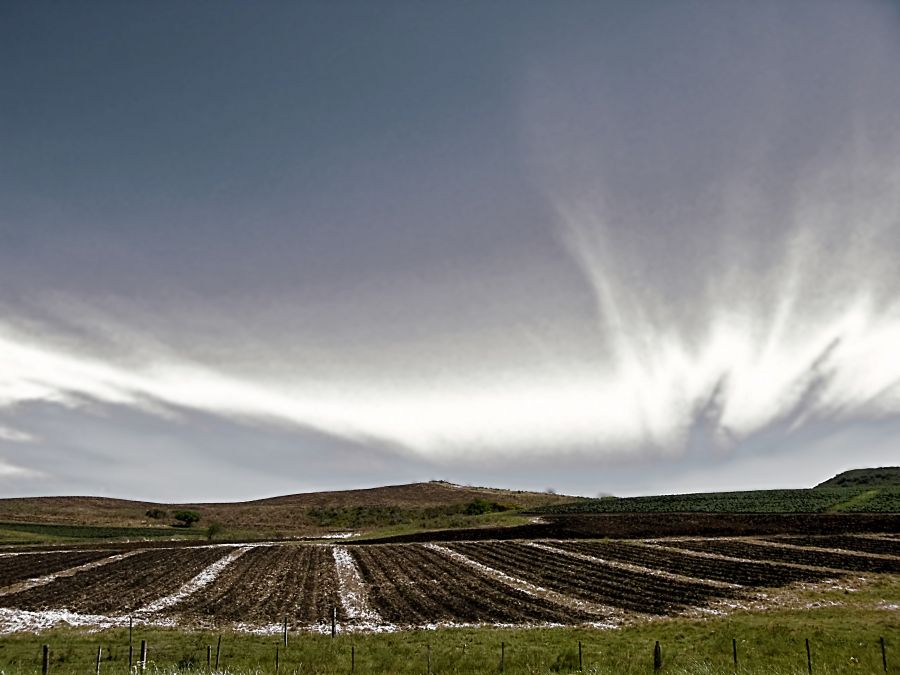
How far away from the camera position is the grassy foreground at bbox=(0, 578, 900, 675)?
25641 mm

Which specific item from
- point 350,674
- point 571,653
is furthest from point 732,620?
point 350,674

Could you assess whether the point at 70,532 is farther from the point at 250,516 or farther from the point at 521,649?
the point at 521,649

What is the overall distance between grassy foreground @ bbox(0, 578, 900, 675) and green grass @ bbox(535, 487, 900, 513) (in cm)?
9723

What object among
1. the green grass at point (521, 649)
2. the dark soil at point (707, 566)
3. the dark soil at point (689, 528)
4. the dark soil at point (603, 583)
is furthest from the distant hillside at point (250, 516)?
the green grass at point (521, 649)

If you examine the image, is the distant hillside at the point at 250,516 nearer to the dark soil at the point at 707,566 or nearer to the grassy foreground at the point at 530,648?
the dark soil at the point at 707,566

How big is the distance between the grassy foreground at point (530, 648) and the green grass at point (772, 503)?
97.2 m

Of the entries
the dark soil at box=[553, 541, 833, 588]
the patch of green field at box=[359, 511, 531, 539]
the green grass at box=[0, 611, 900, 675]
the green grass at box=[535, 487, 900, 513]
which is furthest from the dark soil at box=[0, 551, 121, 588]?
the green grass at box=[535, 487, 900, 513]

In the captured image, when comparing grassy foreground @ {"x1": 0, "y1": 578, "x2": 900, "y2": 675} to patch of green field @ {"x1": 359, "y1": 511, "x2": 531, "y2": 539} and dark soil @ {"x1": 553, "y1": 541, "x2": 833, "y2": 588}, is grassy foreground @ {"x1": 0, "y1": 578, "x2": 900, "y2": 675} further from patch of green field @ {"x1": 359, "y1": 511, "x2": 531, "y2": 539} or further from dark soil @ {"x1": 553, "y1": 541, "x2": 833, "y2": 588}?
patch of green field @ {"x1": 359, "y1": 511, "x2": 531, "y2": 539}

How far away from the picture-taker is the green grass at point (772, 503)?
396ft

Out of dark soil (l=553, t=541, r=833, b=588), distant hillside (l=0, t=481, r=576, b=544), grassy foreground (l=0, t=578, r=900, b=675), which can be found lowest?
distant hillside (l=0, t=481, r=576, b=544)

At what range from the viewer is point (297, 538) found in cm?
10525

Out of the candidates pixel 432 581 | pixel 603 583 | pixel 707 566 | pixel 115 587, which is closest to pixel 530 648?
pixel 603 583

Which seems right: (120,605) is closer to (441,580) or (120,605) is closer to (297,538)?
(441,580)

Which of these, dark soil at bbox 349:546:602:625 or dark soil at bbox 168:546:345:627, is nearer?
dark soil at bbox 349:546:602:625
